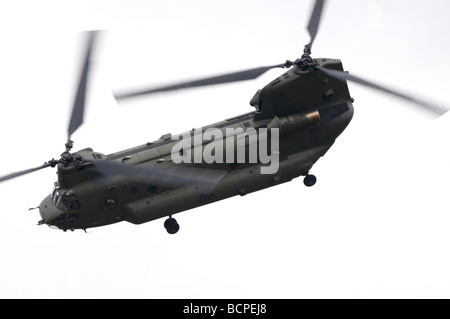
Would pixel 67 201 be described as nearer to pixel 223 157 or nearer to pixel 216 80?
pixel 223 157

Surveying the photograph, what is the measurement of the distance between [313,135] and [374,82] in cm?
456

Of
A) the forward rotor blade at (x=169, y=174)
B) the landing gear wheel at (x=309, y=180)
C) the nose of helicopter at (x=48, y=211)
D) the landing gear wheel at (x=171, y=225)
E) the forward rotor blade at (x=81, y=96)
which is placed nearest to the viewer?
the forward rotor blade at (x=81, y=96)

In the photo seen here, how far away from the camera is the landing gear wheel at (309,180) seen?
44812mm

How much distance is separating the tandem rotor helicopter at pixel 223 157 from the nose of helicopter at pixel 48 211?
5cm

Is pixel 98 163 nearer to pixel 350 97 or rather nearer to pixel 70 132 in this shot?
pixel 70 132

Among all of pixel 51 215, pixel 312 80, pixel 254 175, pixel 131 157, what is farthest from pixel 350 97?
pixel 51 215

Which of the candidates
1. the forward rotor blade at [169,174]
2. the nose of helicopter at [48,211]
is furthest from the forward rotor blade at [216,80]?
the nose of helicopter at [48,211]

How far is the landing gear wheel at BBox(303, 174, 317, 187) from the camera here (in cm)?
4481

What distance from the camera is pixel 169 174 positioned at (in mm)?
40906

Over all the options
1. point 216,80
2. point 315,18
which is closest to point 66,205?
point 216,80

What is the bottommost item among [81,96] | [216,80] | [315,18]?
[81,96]

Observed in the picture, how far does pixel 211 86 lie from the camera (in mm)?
39906

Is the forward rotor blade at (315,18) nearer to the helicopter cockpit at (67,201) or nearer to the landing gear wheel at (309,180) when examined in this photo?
the landing gear wheel at (309,180)

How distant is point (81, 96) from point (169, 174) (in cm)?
533
